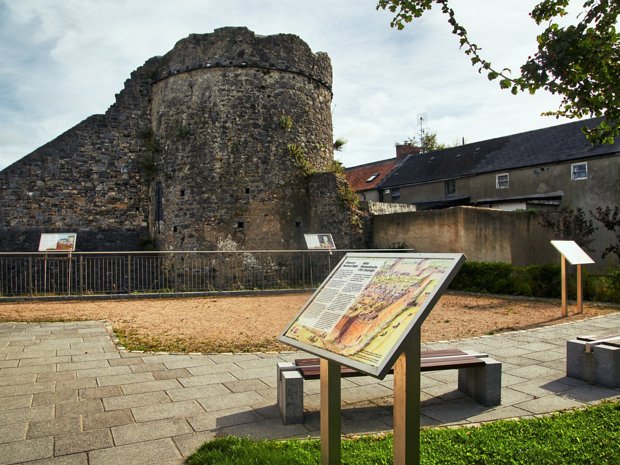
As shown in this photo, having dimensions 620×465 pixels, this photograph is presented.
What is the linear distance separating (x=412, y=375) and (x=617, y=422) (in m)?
2.51

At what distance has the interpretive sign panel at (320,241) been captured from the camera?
1747cm

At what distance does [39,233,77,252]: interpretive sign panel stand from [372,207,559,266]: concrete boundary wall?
1079 cm

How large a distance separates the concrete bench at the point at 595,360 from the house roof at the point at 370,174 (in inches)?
1131

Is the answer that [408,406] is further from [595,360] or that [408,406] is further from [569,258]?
[569,258]

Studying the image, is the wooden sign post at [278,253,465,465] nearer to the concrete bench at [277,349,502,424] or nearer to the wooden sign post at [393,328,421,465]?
the wooden sign post at [393,328,421,465]

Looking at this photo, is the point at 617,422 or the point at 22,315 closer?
the point at 617,422

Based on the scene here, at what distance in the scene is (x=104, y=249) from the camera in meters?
19.9

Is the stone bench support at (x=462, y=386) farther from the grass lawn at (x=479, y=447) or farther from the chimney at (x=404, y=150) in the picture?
the chimney at (x=404, y=150)

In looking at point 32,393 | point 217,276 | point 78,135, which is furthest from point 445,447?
point 78,135

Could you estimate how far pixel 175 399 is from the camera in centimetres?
527

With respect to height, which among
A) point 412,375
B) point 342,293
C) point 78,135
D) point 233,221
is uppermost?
point 78,135

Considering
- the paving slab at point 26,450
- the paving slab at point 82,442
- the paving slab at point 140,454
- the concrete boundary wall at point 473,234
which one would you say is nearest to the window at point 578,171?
the concrete boundary wall at point 473,234

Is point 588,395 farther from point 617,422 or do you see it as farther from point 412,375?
A: point 412,375

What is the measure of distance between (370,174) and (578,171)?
1563 cm
